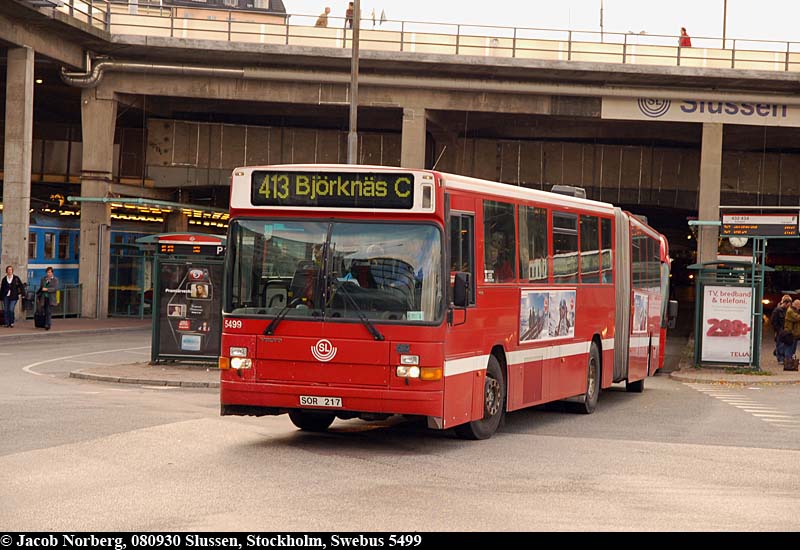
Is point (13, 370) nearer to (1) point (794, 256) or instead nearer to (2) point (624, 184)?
(2) point (624, 184)

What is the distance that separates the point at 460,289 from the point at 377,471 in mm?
2196

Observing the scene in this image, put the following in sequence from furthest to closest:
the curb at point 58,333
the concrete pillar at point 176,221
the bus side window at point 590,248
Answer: the concrete pillar at point 176,221, the curb at point 58,333, the bus side window at point 590,248

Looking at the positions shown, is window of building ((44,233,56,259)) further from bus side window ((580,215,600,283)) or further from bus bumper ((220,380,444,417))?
bus bumper ((220,380,444,417))

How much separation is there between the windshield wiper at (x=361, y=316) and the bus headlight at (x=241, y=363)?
3.97 feet

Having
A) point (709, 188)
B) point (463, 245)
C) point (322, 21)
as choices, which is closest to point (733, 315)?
point (463, 245)

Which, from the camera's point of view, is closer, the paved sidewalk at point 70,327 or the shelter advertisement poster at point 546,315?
the shelter advertisement poster at point 546,315

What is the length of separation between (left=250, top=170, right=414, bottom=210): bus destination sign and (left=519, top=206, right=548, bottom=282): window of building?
2714mm

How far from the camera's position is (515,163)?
52.0m

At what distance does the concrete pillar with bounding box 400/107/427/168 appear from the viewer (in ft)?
147

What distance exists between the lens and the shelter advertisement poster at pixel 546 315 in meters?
15.0

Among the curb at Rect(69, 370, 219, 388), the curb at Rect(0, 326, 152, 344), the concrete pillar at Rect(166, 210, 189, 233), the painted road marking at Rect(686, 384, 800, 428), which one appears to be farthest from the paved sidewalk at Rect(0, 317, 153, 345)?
the painted road marking at Rect(686, 384, 800, 428)

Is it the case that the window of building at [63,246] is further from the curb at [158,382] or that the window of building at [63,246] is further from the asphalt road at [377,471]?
the asphalt road at [377,471]

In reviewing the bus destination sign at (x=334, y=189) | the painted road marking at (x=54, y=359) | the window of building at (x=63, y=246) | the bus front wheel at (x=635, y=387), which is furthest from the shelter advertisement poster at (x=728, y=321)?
the window of building at (x=63, y=246)

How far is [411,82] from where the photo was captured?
1747 inches
